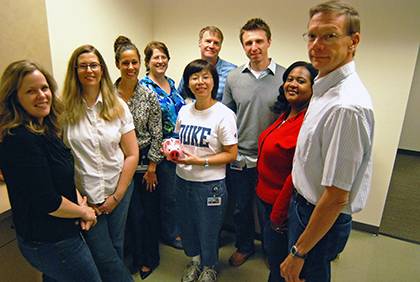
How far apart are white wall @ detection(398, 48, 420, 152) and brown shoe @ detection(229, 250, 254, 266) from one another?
4125mm

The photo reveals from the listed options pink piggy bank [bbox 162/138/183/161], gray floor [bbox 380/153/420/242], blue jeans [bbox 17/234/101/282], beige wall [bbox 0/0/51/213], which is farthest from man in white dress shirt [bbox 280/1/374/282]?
gray floor [bbox 380/153/420/242]

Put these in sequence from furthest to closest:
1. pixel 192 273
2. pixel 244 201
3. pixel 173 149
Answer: pixel 244 201, pixel 192 273, pixel 173 149

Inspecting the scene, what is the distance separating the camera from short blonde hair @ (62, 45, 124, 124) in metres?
1.48

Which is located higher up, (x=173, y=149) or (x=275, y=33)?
(x=275, y=33)

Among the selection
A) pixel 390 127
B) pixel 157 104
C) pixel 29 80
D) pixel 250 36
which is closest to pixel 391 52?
pixel 390 127

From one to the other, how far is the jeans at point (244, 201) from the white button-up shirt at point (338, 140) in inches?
38.9

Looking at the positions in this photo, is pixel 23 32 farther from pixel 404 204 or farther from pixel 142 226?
pixel 404 204

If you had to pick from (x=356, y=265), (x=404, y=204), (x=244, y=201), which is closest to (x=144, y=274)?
(x=244, y=201)

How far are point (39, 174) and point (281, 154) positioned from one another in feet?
3.86

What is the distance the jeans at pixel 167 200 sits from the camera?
2.22 m

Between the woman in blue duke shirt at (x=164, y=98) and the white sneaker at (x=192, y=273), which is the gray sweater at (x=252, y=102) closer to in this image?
the woman in blue duke shirt at (x=164, y=98)

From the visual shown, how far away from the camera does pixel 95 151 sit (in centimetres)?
150

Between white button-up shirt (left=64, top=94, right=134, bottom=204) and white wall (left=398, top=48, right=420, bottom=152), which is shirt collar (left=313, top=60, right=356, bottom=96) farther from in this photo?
white wall (left=398, top=48, right=420, bottom=152)

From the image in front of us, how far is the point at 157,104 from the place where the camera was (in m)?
1.98
